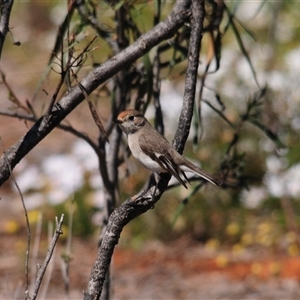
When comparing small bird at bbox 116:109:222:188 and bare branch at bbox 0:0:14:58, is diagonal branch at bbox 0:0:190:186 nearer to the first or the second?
bare branch at bbox 0:0:14:58

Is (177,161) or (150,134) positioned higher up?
(150,134)

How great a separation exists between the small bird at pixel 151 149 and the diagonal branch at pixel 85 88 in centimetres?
49

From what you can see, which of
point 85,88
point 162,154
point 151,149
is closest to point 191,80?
point 85,88

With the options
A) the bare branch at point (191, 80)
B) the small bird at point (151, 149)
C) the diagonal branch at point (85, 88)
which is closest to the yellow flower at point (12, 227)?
the small bird at point (151, 149)

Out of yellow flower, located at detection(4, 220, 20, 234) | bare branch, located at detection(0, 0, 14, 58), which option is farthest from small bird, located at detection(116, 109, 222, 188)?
yellow flower, located at detection(4, 220, 20, 234)

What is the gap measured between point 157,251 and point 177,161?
9.68ft

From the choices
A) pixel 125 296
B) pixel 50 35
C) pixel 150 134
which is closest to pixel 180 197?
pixel 125 296

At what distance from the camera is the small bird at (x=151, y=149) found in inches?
115

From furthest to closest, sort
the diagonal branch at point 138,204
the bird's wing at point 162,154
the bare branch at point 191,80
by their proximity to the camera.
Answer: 1. the bird's wing at point 162,154
2. the bare branch at point 191,80
3. the diagonal branch at point 138,204

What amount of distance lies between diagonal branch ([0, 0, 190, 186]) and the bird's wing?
55 centimetres

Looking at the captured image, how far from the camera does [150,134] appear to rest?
10.5 feet

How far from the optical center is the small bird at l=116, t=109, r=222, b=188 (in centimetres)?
291

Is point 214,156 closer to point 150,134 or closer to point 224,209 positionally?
point 224,209

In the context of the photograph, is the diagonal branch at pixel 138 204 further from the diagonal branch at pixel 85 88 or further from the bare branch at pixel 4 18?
the bare branch at pixel 4 18
